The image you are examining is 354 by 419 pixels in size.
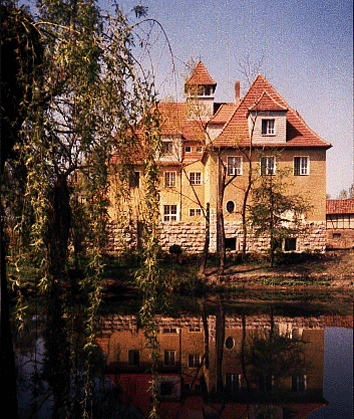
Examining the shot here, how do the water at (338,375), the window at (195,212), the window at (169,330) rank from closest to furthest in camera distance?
the water at (338,375) → the window at (169,330) → the window at (195,212)

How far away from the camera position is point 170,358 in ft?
11.7

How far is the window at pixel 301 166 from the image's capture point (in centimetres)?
1063

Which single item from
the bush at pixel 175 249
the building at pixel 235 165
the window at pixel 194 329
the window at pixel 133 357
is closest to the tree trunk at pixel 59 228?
the window at pixel 133 357

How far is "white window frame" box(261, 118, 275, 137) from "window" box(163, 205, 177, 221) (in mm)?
3093

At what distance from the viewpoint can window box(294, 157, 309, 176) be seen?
10.6m

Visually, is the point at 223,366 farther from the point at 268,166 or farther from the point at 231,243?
the point at 268,166

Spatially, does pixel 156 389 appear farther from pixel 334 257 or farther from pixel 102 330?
pixel 334 257

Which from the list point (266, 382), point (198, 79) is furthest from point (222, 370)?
point (198, 79)

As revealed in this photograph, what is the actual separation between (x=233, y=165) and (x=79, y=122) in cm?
811

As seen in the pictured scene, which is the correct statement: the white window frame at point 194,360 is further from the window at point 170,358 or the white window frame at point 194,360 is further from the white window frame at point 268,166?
the white window frame at point 268,166

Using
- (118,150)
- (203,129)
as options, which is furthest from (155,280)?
(203,129)

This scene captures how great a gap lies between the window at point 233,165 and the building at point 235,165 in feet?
0.08

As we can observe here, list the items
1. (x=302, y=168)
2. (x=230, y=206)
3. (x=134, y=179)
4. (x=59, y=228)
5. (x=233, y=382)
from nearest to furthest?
(x=134, y=179)
(x=59, y=228)
(x=233, y=382)
(x=230, y=206)
(x=302, y=168)

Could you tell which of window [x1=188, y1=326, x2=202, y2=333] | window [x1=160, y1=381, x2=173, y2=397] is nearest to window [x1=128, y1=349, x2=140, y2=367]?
window [x1=160, y1=381, x2=173, y2=397]
